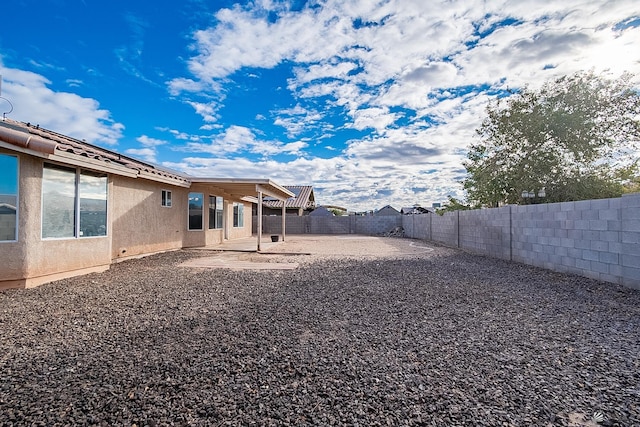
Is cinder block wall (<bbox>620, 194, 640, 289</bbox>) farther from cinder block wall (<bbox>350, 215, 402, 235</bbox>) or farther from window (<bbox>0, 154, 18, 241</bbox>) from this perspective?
cinder block wall (<bbox>350, 215, 402, 235</bbox>)

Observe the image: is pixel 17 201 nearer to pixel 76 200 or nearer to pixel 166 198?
pixel 76 200

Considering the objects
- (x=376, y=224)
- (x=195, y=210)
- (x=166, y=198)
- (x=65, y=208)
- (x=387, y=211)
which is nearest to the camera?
(x=65, y=208)

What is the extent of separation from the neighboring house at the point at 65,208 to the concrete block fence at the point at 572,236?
10601 mm

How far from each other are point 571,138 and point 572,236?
857cm

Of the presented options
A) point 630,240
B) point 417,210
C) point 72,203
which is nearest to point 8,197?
point 72,203

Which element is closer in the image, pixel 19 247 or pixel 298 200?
pixel 19 247

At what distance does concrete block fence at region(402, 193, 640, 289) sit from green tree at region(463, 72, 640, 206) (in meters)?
4.38

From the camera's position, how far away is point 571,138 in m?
13.3

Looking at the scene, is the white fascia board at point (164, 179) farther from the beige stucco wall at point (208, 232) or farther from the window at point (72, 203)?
the window at point (72, 203)

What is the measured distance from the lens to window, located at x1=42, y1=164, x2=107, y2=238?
20.1 feet

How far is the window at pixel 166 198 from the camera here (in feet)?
36.9

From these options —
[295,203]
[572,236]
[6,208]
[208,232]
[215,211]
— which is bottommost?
[208,232]

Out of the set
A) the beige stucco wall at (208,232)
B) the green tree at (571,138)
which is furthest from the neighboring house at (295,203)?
the green tree at (571,138)

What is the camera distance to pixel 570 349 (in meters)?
3.19
